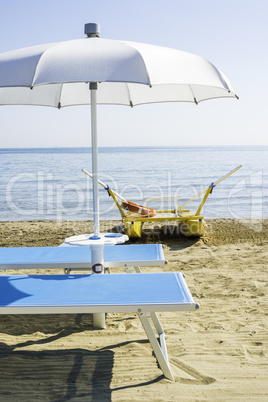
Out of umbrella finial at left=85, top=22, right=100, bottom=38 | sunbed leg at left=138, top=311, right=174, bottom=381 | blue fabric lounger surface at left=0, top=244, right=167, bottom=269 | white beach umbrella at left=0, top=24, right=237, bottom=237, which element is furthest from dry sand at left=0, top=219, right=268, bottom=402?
umbrella finial at left=85, top=22, right=100, bottom=38

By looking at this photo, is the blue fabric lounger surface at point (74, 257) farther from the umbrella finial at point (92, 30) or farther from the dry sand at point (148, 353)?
the umbrella finial at point (92, 30)

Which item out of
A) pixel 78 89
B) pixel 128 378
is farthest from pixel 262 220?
pixel 128 378

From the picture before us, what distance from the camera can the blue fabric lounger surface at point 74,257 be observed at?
166 inches

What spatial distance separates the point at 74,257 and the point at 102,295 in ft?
4.22

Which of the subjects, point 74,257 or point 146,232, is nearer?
point 74,257

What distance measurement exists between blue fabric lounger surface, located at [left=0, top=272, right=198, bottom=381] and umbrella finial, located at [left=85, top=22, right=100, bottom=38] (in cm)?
217

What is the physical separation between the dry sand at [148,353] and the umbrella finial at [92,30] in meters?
2.73

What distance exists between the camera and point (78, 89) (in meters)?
5.67

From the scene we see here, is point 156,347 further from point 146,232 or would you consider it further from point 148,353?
point 146,232

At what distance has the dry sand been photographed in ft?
10.2

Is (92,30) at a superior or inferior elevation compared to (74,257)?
superior

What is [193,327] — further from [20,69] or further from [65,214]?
[65,214]

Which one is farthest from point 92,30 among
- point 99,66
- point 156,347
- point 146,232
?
point 146,232

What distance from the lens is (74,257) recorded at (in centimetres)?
447
